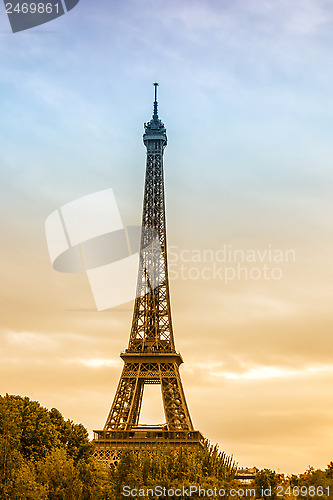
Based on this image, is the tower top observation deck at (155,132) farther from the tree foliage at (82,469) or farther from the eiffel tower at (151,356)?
the tree foliage at (82,469)

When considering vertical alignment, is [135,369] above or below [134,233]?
below

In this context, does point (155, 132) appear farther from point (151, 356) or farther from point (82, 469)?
point (82, 469)

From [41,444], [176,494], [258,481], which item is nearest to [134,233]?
[41,444]

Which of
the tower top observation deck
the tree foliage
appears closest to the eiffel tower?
the tower top observation deck

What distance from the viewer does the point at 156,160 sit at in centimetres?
11044

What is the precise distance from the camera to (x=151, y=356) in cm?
10019

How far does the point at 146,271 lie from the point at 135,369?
1229 centimetres

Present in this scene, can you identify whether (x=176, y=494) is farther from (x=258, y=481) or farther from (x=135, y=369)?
A: (x=135, y=369)

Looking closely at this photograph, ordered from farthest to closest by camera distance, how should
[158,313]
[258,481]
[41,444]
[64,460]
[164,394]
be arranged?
[158,313] → [164,394] → [41,444] → [64,460] → [258,481]

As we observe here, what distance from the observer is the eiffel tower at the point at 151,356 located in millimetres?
94438

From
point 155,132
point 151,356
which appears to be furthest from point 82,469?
point 155,132

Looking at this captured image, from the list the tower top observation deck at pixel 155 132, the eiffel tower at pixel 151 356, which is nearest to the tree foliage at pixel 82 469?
the eiffel tower at pixel 151 356

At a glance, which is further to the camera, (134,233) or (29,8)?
(134,233)

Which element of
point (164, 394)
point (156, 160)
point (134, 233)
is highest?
point (156, 160)
